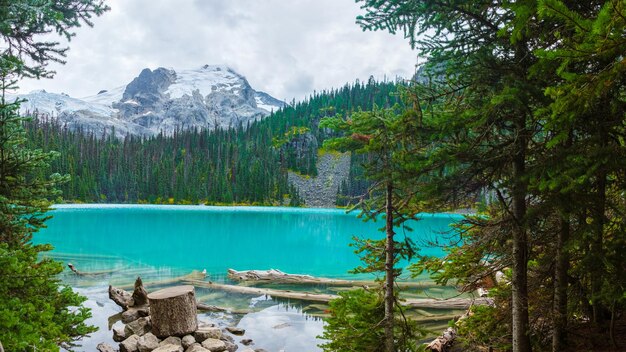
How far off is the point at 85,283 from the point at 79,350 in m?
9.05

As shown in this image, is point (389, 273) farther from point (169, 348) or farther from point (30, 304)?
point (169, 348)

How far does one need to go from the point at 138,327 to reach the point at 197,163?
365 feet

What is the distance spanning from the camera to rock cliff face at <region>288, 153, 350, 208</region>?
381 feet

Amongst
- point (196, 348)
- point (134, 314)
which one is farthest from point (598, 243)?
point (134, 314)

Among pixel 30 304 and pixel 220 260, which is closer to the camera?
pixel 30 304

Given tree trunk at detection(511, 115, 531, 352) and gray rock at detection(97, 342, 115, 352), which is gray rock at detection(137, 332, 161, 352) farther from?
tree trunk at detection(511, 115, 531, 352)

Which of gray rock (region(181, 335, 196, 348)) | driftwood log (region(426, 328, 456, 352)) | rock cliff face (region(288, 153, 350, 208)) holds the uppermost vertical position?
rock cliff face (region(288, 153, 350, 208))

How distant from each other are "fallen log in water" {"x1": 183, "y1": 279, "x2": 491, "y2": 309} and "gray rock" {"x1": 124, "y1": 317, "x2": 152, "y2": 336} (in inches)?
217

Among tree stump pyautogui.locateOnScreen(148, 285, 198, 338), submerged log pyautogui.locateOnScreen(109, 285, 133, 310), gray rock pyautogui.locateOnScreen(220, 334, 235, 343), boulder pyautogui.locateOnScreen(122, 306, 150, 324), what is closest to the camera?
tree stump pyautogui.locateOnScreen(148, 285, 198, 338)

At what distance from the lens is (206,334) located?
34.1ft

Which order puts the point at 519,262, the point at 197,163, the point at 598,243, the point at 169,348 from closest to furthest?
the point at 598,243, the point at 519,262, the point at 169,348, the point at 197,163

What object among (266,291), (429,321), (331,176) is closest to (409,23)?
(429,321)

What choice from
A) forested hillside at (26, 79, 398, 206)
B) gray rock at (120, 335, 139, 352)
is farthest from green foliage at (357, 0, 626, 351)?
forested hillside at (26, 79, 398, 206)

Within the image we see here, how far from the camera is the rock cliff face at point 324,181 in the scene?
116 metres
